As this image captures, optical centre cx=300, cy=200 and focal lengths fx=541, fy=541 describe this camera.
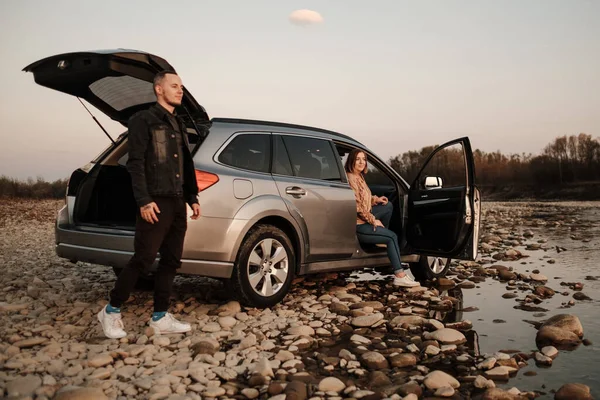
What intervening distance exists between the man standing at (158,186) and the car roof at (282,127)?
97cm

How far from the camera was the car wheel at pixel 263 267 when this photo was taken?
5027 mm

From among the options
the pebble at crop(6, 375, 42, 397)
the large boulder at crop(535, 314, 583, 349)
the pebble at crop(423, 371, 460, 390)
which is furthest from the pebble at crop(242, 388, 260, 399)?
the large boulder at crop(535, 314, 583, 349)

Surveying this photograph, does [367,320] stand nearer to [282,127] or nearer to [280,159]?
[280,159]

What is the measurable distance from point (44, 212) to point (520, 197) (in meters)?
58.1

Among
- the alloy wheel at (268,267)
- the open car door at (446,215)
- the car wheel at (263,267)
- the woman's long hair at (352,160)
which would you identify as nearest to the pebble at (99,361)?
the car wheel at (263,267)

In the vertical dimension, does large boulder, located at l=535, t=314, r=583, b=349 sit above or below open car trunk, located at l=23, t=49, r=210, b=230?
below

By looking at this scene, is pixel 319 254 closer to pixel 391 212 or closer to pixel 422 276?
pixel 391 212

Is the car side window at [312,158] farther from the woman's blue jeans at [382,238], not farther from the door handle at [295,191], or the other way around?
the woman's blue jeans at [382,238]

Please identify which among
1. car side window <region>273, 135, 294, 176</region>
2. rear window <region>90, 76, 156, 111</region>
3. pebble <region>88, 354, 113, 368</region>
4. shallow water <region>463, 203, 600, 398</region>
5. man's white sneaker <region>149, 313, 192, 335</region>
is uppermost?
rear window <region>90, 76, 156, 111</region>

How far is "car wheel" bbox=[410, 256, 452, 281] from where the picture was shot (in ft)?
23.4

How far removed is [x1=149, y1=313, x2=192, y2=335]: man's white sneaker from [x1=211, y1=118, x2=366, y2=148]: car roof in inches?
73.7

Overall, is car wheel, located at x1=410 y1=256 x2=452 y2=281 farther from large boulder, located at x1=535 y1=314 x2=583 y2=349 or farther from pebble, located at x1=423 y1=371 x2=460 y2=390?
pebble, located at x1=423 y1=371 x2=460 y2=390

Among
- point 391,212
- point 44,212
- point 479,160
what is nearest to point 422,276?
point 391,212

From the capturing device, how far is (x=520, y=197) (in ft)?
219
